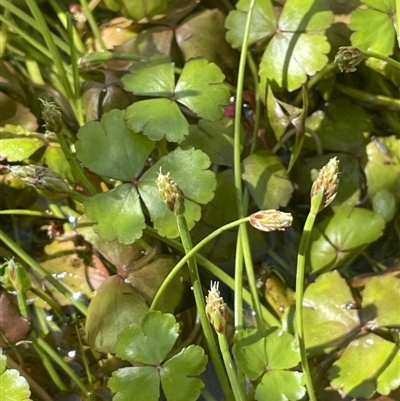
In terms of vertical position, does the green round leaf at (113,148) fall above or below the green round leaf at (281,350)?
above

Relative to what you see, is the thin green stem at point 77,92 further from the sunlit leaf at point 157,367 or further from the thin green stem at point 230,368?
the thin green stem at point 230,368

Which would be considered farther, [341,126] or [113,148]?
[341,126]

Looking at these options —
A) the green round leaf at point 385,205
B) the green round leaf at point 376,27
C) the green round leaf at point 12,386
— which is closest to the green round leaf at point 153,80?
the green round leaf at point 376,27

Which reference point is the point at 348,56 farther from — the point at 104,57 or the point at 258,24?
the point at 104,57

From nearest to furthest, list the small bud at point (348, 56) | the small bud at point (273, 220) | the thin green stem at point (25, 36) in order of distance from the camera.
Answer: the small bud at point (273, 220) → the small bud at point (348, 56) → the thin green stem at point (25, 36)

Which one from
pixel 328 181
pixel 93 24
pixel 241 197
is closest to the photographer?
pixel 328 181

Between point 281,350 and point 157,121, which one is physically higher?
point 157,121

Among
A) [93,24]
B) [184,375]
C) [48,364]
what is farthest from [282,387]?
Result: [93,24]
